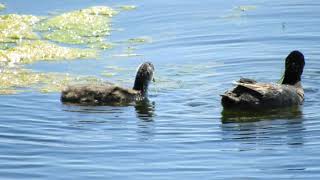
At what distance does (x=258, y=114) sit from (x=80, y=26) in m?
7.36

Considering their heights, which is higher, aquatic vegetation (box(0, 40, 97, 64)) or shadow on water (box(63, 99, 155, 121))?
aquatic vegetation (box(0, 40, 97, 64))

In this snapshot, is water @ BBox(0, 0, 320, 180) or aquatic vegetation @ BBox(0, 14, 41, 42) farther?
aquatic vegetation @ BBox(0, 14, 41, 42)

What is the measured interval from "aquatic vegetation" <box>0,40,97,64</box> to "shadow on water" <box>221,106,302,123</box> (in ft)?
15.9

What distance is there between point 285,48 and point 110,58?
359cm

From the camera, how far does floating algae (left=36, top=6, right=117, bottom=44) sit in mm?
21312

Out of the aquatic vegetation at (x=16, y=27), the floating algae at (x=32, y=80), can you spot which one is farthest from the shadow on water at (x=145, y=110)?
the aquatic vegetation at (x=16, y=27)

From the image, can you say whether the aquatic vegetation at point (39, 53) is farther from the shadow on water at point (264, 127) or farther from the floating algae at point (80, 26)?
the shadow on water at point (264, 127)

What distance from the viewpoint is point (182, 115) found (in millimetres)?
15703

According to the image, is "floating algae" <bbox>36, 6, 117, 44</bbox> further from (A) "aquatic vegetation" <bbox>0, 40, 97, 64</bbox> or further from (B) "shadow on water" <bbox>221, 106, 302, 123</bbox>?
(B) "shadow on water" <bbox>221, 106, 302, 123</bbox>

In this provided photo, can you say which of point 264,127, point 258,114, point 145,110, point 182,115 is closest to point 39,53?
point 145,110

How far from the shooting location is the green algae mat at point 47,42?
18.1 meters

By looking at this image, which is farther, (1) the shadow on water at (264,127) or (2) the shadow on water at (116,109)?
(2) the shadow on water at (116,109)

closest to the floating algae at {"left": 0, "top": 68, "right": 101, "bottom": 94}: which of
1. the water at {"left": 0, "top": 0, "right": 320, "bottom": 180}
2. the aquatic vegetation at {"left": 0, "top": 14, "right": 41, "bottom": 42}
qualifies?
the water at {"left": 0, "top": 0, "right": 320, "bottom": 180}

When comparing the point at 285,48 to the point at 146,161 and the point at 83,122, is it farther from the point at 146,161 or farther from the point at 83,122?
the point at 146,161
